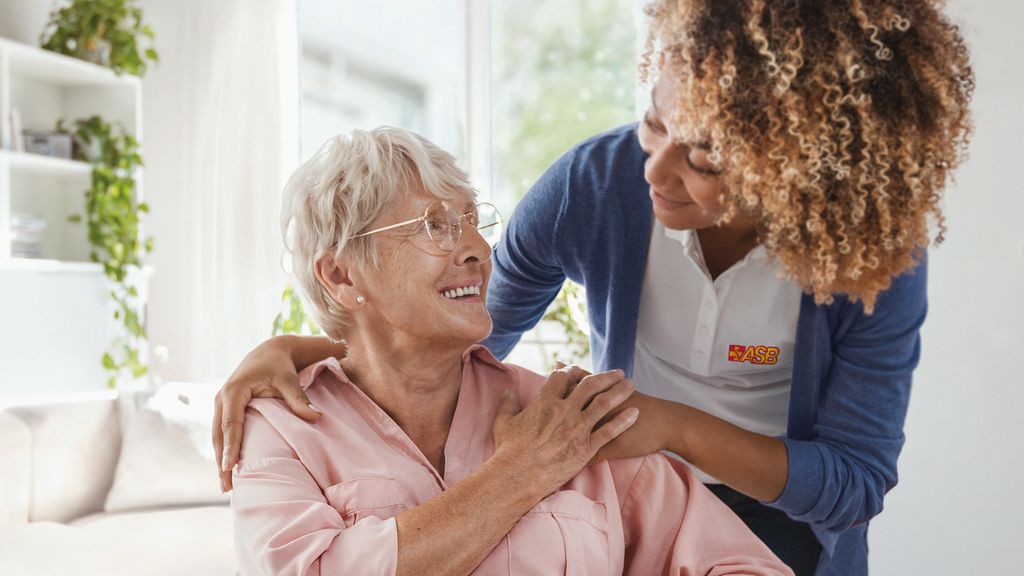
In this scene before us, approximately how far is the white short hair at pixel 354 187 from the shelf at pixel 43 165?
297 centimetres

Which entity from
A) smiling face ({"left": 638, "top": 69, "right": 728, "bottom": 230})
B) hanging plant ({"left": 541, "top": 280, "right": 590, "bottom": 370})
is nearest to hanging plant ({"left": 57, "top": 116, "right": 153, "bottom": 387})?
hanging plant ({"left": 541, "top": 280, "right": 590, "bottom": 370})

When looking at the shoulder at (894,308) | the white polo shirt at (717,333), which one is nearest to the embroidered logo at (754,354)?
the white polo shirt at (717,333)

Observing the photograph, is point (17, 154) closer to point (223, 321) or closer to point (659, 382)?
point (223, 321)

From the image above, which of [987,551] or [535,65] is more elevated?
[535,65]

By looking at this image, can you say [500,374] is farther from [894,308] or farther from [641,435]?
[894,308]

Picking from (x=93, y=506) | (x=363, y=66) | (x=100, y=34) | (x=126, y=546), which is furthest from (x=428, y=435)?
(x=100, y=34)

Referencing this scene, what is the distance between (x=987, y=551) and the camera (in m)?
2.61

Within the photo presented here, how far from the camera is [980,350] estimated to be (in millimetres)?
2604

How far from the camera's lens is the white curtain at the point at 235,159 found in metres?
4.39

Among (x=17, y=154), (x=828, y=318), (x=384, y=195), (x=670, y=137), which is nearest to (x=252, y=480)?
(x=384, y=195)

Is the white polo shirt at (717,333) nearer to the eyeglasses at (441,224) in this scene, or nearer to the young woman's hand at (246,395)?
the eyeglasses at (441,224)

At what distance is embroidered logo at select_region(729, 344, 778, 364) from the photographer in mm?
1457

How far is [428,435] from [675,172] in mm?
607

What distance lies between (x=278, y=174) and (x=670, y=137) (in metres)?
3.61
